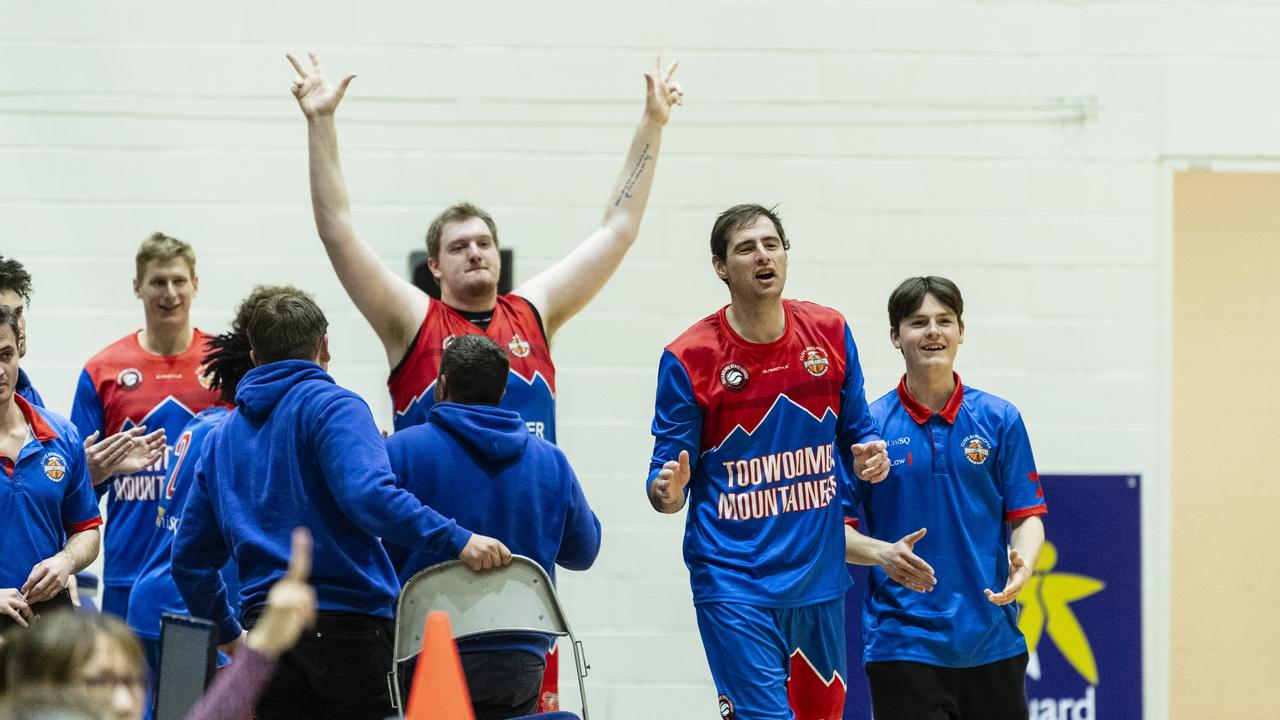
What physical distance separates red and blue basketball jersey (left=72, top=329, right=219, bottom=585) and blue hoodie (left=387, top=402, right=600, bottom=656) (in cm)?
187

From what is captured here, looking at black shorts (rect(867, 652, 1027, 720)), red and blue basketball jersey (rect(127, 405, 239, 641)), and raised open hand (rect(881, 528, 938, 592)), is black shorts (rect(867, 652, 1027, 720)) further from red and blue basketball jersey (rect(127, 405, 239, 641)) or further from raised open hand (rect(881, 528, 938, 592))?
red and blue basketball jersey (rect(127, 405, 239, 641))

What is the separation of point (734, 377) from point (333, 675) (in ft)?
4.84

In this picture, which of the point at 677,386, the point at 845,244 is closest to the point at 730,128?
the point at 845,244

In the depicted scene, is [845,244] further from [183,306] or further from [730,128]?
[183,306]

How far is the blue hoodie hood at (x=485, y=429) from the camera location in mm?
3770

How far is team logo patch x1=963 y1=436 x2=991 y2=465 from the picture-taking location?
4410 millimetres

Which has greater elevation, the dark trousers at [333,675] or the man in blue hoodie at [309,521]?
the man in blue hoodie at [309,521]

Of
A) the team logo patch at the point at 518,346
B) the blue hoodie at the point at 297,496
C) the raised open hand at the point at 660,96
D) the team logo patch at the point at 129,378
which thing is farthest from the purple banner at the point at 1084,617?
the team logo patch at the point at 129,378

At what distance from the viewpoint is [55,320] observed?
6.17 metres

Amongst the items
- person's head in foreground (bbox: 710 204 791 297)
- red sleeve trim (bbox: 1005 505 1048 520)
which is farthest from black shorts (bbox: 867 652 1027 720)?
person's head in foreground (bbox: 710 204 791 297)

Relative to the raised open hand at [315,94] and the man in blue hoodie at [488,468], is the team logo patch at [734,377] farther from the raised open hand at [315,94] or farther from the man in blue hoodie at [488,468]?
the raised open hand at [315,94]

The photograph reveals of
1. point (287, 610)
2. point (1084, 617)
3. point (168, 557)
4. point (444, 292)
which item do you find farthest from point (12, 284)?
point (1084, 617)

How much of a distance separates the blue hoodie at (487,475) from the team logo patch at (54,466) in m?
1.14

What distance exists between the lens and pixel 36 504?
13.7 feet
